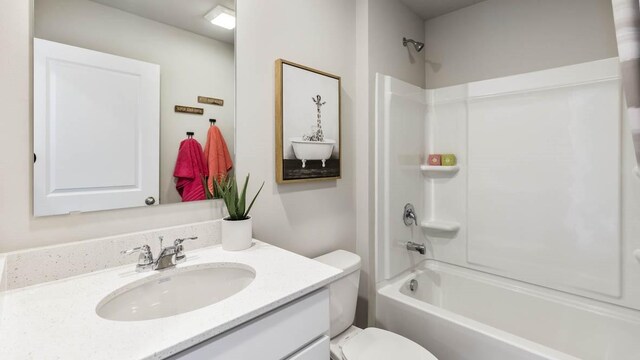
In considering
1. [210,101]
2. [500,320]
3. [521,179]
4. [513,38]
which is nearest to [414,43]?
[513,38]

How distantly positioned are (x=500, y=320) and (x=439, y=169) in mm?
1060

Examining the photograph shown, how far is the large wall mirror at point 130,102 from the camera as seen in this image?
0.88 metres

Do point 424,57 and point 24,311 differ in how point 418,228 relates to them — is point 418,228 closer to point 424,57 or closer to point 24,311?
point 424,57

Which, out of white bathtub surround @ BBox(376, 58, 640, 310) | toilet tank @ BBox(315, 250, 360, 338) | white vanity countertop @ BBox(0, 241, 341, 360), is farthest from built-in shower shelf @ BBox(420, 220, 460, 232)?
white vanity countertop @ BBox(0, 241, 341, 360)

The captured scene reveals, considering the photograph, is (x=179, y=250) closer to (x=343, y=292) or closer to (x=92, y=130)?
(x=92, y=130)

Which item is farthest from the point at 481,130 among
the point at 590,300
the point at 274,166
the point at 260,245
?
the point at 260,245

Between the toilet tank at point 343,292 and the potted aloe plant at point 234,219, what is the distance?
537 millimetres

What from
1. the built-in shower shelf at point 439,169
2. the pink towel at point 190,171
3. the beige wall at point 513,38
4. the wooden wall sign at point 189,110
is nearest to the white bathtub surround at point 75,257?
the pink towel at point 190,171

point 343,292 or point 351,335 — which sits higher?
point 343,292

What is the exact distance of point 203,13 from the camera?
1196 mm

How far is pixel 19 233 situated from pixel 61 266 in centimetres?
15

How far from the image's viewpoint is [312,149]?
156 cm

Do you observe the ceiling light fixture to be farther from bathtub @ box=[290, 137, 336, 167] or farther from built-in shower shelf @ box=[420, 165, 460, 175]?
built-in shower shelf @ box=[420, 165, 460, 175]

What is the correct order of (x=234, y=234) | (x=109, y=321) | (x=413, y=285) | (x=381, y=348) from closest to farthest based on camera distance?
(x=109, y=321) < (x=234, y=234) < (x=381, y=348) < (x=413, y=285)
